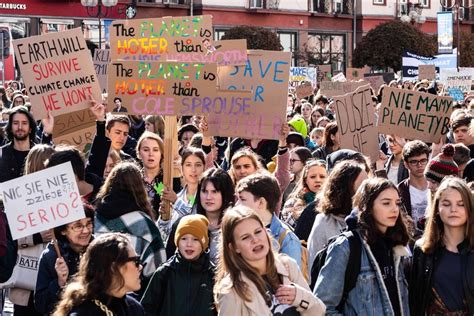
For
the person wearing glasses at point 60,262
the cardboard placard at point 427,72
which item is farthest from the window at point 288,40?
the person wearing glasses at point 60,262

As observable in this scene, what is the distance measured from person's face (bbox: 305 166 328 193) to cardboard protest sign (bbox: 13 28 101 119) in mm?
2193

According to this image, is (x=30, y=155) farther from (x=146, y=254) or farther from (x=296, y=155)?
(x=296, y=155)

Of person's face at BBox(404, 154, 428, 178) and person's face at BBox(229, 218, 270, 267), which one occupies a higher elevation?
person's face at BBox(404, 154, 428, 178)

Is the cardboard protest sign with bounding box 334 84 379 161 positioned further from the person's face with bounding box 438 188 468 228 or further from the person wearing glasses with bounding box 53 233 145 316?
the person wearing glasses with bounding box 53 233 145 316

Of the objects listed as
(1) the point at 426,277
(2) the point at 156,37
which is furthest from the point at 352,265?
(2) the point at 156,37

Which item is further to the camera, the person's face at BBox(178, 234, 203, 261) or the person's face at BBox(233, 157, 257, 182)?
the person's face at BBox(233, 157, 257, 182)

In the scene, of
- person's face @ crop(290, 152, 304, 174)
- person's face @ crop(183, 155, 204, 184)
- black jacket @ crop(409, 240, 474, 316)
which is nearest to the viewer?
black jacket @ crop(409, 240, 474, 316)

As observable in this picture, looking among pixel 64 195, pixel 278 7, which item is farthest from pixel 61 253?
pixel 278 7

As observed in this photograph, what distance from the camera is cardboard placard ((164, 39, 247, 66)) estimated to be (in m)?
9.34

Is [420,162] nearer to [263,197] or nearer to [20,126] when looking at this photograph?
[263,197]

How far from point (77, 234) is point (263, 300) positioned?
4.83 ft

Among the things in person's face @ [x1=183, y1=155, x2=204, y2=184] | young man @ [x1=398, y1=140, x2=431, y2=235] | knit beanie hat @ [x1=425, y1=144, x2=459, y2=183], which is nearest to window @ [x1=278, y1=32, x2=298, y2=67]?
young man @ [x1=398, y1=140, x2=431, y2=235]

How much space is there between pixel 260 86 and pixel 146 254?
3.26 metres

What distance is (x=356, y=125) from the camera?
9.42 meters
